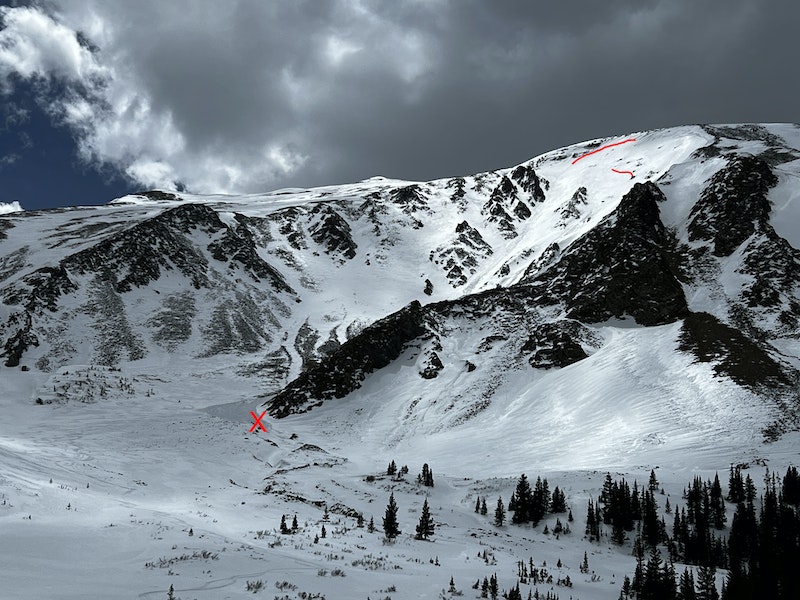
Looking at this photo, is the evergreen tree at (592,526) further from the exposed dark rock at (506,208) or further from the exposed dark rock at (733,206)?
the exposed dark rock at (506,208)

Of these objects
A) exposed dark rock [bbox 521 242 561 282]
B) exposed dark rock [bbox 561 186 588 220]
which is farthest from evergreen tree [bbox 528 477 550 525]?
exposed dark rock [bbox 561 186 588 220]

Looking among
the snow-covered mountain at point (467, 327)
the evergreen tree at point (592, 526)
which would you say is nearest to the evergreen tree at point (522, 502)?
the evergreen tree at point (592, 526)

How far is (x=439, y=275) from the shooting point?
162 m

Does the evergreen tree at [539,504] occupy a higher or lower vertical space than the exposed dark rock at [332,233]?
lower

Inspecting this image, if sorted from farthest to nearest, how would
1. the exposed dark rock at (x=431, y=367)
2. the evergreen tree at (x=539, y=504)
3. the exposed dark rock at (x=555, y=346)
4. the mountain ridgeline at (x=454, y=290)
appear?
the exposed dark rock at (x=431, y=367) → the mountain ridgeline at (x=454, y=290) → the exposed dark rock at (x=555, y=346) → the evergreen tree at (x=539, y=504)

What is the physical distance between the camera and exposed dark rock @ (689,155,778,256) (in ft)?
317

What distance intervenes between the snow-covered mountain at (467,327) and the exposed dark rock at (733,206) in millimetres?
377

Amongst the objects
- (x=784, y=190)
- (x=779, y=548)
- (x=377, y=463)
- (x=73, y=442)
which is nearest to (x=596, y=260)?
(x=784, y=190)

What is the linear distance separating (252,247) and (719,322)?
397ft

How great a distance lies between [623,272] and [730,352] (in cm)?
3045

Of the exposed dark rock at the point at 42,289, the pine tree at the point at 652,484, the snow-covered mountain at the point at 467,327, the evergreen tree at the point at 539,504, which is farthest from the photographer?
the exposed dark rock at the point at 42,289

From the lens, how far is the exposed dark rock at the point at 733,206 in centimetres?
9667

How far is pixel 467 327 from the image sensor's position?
322 feet

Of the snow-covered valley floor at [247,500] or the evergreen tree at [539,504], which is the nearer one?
the snow-covered valley floor at [247,500]
